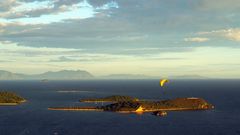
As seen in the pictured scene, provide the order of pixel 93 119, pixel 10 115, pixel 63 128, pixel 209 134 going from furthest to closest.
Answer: pixel 10 115, pixel 93 119, pixel 63 128, pixel 209 134

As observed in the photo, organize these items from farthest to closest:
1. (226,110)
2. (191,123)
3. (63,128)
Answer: (226,110) → (191,123) → (63,128)

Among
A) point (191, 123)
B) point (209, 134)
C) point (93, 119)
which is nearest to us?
point (209, 134)

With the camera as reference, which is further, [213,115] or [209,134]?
[213,115]

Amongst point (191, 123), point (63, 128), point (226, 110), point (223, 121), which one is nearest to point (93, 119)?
point (63, 128)

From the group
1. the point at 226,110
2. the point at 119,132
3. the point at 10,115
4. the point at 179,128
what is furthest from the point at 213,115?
the point at 10,115

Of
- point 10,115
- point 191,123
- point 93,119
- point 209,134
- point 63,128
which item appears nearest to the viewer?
point 209,134

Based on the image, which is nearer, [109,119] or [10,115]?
[109,119]

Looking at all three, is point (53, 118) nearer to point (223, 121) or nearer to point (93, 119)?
point (93, 119)

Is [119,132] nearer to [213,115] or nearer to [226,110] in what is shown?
[213,115]
